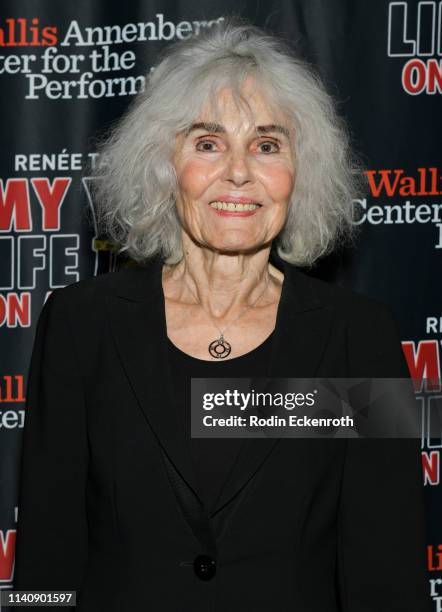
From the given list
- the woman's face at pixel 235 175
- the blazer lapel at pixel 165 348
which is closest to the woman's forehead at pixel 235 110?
the woman's face at pixel 235 175

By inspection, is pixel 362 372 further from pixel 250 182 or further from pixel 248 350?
pixel 250 182

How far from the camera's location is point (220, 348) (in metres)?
1.70

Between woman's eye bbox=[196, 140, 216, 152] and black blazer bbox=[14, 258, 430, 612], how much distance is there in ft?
1.01

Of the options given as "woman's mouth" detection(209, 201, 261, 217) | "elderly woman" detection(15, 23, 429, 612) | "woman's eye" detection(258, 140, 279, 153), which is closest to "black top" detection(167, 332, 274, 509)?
"elderly woman" detection(15, 23, 429, 612)

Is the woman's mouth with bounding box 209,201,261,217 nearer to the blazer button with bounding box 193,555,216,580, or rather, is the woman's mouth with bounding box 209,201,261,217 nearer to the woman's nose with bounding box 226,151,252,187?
the woman's nose with bounding box 226,151,252,187

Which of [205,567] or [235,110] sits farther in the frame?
[235,110]

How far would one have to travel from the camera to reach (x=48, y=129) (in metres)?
2.44

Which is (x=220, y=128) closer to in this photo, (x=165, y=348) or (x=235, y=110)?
(x=235, y=110)

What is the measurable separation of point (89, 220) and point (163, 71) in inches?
31.0

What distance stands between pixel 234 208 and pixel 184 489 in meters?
0.56

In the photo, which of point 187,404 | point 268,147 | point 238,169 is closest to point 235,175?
point 238,169

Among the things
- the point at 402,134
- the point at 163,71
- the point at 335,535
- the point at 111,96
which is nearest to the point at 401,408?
the point at 335,535

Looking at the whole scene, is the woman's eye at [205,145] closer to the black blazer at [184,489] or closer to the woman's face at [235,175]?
the woman's face at [235,175]

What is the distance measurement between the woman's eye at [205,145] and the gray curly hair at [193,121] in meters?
0.04
